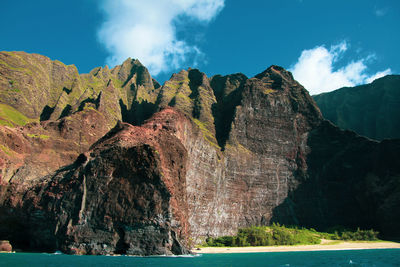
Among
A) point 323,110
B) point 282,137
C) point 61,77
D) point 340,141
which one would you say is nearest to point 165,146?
point 282,137

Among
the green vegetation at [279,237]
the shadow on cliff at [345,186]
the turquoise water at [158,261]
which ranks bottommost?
the turquoise water at [158,261]

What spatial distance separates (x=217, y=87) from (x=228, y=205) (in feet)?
181

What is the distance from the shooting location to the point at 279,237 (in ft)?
207

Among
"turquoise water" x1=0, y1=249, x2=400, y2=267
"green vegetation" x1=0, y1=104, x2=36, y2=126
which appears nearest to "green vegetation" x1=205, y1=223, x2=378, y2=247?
"turquoise water" x1=0, y1=249, x2=400, y2=267

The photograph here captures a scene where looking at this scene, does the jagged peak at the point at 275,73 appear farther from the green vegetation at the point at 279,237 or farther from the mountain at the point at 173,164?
the green vegetation at the point at 279,237

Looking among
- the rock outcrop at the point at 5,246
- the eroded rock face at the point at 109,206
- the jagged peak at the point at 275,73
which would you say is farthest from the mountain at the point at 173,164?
the rock outcrop at the point at 5,246

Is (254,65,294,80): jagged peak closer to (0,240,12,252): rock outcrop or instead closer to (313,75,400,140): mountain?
(313,75,400,140): mountain

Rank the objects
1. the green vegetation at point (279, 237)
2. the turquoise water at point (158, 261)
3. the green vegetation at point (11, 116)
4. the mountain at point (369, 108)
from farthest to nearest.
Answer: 1. the mountain at point (369, 108)
2. the green vegetation at point (11, 116)
3. the green vegetation at point (279, 237)
4. the turquoise water at point (158, 261)

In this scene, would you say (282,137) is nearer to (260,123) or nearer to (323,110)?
(260,123)

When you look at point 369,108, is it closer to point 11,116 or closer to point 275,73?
point 275,73

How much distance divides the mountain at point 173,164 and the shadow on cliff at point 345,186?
270 mm

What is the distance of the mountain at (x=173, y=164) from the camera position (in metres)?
41.0

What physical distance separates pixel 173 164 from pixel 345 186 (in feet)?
182

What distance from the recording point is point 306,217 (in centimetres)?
7775
